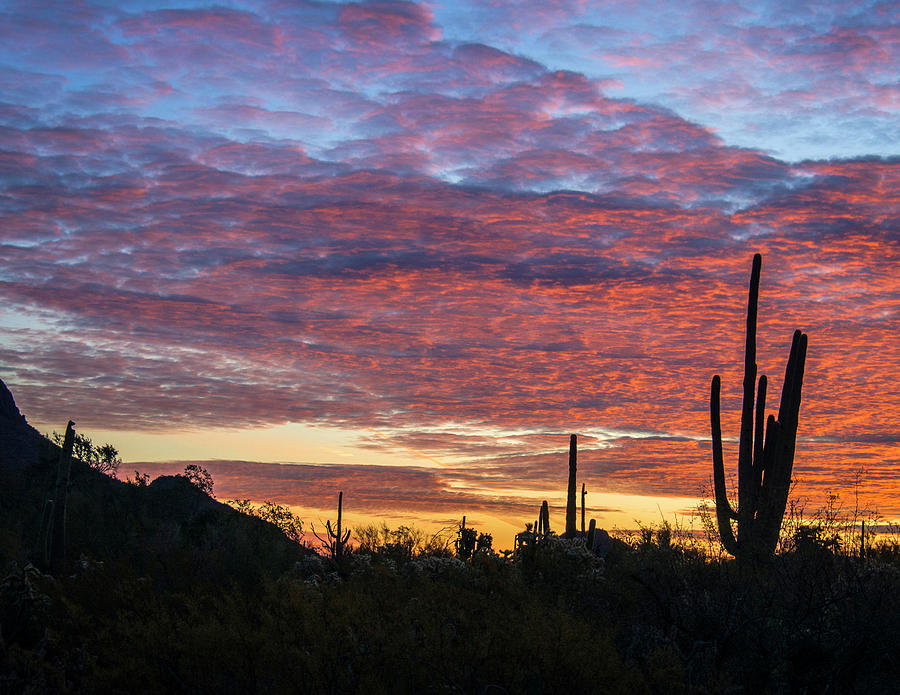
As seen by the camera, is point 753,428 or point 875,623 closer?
point 875,623

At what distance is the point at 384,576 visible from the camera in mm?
15859

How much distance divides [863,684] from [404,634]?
6243mm

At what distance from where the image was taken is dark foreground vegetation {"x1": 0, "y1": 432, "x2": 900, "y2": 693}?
1000 centimetres

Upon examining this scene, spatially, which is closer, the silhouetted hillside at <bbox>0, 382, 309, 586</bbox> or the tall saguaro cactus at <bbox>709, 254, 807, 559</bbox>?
the tall saguaro cactus at <bbox>709, 254, 807, 559</bbox>

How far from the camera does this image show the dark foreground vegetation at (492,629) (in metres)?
10.0

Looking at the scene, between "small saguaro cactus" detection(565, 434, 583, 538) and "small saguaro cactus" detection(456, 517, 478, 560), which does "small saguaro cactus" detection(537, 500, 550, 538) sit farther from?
"small saguaro cactus" detection(456, 517, 478, 560)

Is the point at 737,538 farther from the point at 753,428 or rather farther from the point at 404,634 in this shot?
the point at 404,634

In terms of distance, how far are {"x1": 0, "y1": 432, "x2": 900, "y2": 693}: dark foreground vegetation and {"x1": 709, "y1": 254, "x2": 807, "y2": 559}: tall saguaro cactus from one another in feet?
5.77

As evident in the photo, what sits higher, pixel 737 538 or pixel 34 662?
pixel 737 538

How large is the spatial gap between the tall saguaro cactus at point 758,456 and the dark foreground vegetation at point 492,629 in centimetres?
176

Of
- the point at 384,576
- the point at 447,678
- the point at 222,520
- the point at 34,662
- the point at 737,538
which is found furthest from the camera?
the point at 222,520

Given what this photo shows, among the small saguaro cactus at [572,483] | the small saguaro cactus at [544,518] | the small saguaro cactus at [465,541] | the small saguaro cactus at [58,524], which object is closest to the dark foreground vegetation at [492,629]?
the small saguaro cactus at [465,541]

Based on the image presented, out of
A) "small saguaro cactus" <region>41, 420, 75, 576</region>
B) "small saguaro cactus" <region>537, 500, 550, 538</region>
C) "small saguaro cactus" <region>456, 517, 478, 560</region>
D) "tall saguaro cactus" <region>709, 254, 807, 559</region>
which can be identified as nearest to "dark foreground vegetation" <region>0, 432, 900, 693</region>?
"tall saguaro cactus" <region>709, 254, 807, 559</region>

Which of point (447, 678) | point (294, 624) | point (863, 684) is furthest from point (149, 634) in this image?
point (863, 684)
